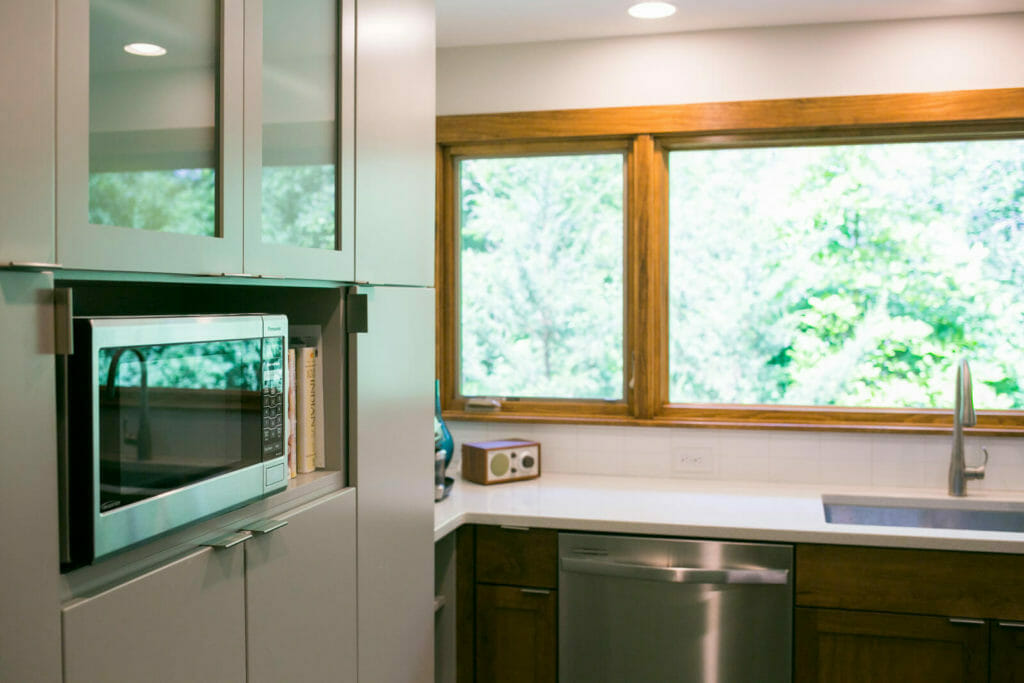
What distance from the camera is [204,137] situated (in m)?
1.30

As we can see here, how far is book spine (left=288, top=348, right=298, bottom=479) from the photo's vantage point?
66.9 inches

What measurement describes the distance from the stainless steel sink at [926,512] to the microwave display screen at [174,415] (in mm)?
2024

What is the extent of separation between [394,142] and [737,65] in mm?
1565

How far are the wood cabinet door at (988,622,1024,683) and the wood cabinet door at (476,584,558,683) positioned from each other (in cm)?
116

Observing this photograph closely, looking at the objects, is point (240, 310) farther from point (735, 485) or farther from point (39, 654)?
point (735, 485)

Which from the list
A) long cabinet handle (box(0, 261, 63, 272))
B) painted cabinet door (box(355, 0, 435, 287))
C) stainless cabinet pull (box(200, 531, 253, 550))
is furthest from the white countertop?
long cabinet handle (box(0, 261, 63, 272))

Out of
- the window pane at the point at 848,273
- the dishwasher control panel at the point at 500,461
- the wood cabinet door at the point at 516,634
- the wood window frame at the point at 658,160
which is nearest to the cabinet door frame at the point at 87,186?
the wood cabinet door at the point at 516,634

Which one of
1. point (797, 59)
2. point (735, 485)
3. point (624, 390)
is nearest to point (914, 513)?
point (735, 485)

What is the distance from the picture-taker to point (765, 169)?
124 inches

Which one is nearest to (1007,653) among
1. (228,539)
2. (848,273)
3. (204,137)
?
(848,273)

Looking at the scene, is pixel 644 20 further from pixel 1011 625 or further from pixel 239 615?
pixel 239 615

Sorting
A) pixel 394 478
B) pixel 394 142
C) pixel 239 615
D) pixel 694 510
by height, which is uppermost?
pixel 394 142

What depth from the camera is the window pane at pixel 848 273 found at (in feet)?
9.88

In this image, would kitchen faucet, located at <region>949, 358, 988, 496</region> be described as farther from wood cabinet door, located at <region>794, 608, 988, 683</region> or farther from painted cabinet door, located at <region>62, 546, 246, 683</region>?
painted cabinet door, located at <region>62, 546, 246, 683</region>
